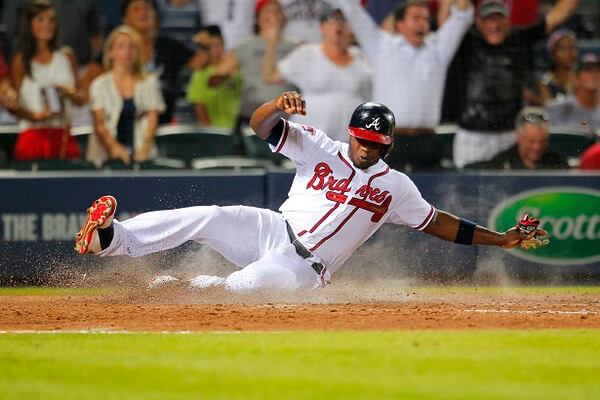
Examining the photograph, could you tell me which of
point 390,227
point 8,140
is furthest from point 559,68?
point 8,140

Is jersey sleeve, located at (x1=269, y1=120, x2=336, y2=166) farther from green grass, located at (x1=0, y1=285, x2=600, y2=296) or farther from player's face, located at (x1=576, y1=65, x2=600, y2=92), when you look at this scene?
player's face, located at (x1=576, y1=65, x2=600, y2=92)

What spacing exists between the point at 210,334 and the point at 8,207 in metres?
5.29

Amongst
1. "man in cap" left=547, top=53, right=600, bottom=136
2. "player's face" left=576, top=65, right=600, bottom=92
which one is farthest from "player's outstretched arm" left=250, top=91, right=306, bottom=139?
"player's face" left=576, top=65, right=600, bottom=92

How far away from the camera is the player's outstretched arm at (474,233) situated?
902cm

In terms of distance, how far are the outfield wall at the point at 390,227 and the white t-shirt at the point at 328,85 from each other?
1.17m

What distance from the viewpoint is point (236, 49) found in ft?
45.1

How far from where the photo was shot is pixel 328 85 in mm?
13203

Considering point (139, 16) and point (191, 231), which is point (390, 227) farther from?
point (139, 16)

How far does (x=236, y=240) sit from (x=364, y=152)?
131cm

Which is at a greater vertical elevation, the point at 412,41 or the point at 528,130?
the point at 412,41

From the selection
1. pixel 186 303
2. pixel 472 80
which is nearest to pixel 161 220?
pixel 186 303

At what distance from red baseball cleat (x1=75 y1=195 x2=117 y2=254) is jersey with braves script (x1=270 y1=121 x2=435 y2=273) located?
4.65 feet

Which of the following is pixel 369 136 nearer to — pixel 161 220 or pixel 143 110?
pixel 161 220

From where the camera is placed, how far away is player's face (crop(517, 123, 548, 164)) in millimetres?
12645
